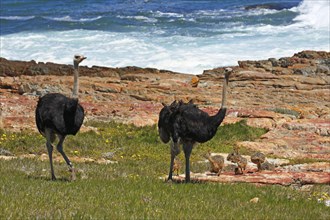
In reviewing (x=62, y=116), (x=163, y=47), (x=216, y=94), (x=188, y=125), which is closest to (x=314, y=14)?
(x=163, y=47)

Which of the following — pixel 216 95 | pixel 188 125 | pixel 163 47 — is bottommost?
pixel 216 95

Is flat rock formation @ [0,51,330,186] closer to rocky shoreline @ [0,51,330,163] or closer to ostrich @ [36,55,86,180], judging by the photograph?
rocky shoreline @ [0,51,330,163]

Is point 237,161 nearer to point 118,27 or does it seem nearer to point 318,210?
point 318,210

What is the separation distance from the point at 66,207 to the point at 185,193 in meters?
2.65

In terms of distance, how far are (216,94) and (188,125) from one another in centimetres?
1801

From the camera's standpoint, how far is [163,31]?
62.6 metres

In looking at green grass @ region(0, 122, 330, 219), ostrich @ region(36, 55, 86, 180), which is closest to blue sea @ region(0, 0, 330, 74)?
green grass @ region(0, 122, 330, 219)

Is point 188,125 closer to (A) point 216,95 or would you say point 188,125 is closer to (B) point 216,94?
(A) point 216,95

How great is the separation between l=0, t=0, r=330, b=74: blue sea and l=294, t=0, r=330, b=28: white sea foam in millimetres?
91

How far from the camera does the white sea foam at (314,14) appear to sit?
66250 mm

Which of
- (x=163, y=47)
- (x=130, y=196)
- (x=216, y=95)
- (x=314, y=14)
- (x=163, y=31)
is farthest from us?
(x=314, y=14)

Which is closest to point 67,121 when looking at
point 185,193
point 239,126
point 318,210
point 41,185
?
point 41,185

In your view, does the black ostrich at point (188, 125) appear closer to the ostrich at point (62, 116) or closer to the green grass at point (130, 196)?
the green grass at point (130, 196)

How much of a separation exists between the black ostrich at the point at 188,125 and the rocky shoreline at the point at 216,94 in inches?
272
